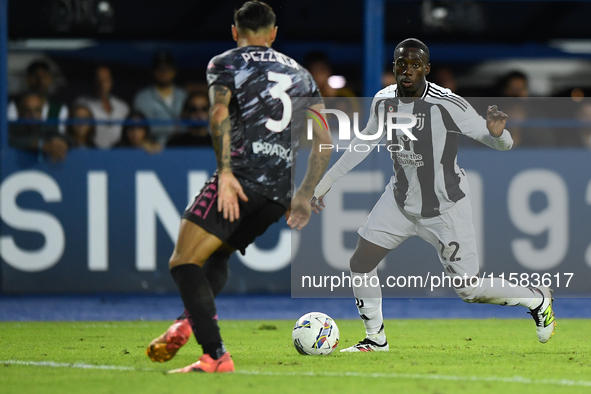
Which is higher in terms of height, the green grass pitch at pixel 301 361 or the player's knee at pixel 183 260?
the player's knee at pixel 183 260

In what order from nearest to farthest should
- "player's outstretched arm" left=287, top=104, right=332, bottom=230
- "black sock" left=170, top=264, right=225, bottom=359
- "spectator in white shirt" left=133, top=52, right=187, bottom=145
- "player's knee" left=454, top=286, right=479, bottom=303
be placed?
"black sock" left=170, top=264, right=225, bottom=359
"player's outstretched arm" left=287, top=104, right=332, bottom=230
"player's knee" left=454, top=286, right=479, bottom=303
"spectator in white shirt" left=133, top=52, right=187, bottom=145

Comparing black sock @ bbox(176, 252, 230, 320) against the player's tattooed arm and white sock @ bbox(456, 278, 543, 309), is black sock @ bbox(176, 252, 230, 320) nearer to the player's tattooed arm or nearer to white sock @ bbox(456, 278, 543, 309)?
the player's tattooed arm

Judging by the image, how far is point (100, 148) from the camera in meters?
9.62

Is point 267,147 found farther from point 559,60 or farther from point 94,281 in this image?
point 559,60

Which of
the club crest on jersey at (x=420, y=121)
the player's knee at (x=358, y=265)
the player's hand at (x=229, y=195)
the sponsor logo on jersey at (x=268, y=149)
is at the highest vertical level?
the club crest on jersey at (x=420, y=121)

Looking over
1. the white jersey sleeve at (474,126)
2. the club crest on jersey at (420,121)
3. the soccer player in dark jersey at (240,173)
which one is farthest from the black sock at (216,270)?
the white jersey sleeve at (474,126)

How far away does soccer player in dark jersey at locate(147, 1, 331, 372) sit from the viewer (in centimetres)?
464

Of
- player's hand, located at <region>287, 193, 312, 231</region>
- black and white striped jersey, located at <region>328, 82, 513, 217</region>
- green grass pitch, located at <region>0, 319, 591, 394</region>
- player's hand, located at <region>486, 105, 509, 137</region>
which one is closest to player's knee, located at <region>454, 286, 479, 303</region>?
green grass pitch, located at <region>0, 319, 591, 394</region>

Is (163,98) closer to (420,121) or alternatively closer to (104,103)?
(104,103)

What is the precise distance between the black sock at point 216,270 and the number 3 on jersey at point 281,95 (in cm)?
77

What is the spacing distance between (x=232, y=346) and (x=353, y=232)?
3.28m

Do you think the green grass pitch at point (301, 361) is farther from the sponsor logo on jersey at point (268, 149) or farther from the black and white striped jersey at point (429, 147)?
the sponsor logo on jersey at point (268, 149)

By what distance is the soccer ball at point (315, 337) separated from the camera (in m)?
5.66

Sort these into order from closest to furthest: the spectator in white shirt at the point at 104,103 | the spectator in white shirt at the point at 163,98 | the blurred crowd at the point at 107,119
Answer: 1. the blurred crowd at the point at 107,119
2. the spectator in white shirt at the point at 163,98
3. the spectator in white shirt at the point at 104,103
